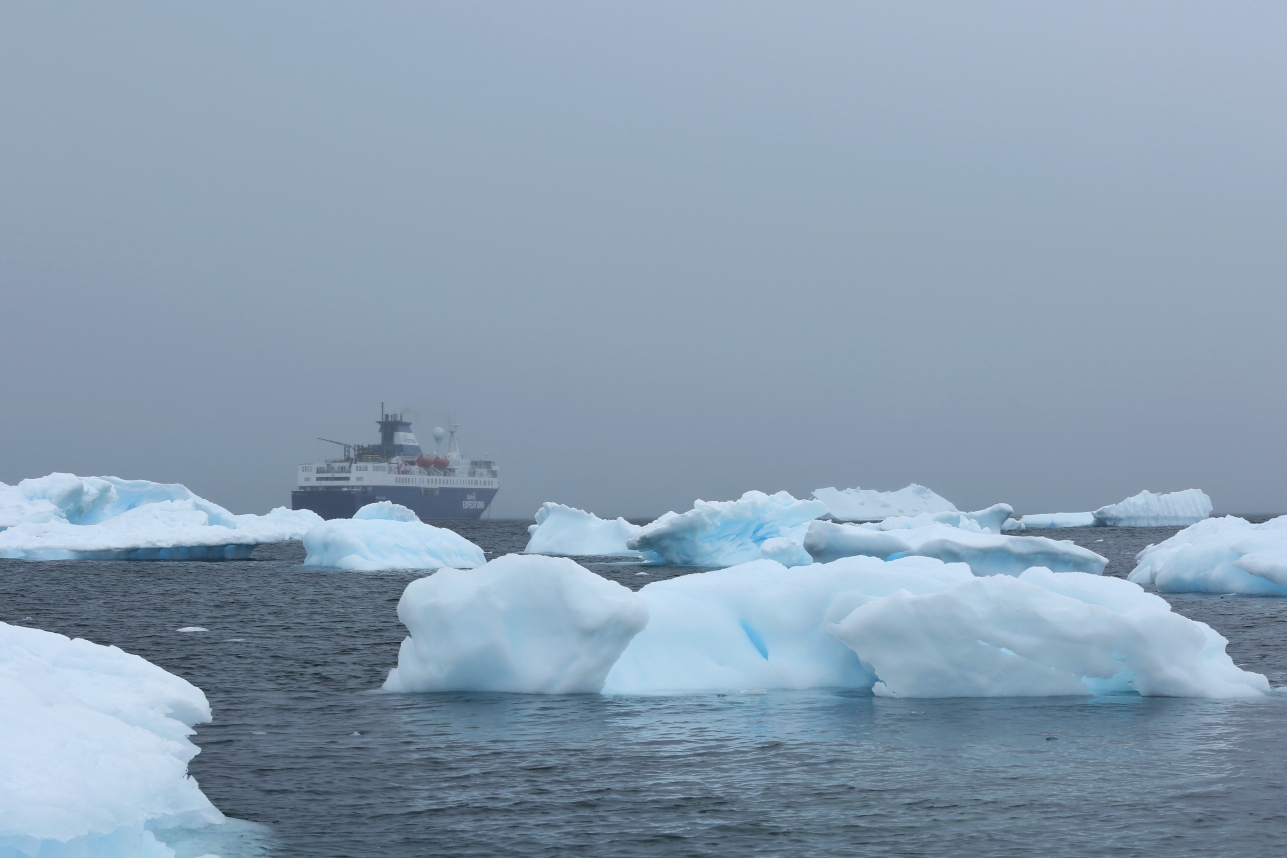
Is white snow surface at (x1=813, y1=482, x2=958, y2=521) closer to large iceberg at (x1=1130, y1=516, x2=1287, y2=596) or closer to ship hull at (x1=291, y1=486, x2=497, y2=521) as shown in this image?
ship hull at (x1=291, y1=486, x2=497, y2=521)

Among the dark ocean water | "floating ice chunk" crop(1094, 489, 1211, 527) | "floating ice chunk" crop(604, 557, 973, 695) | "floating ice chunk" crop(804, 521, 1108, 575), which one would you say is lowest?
the dark ocean water

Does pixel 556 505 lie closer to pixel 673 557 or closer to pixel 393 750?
pixel 673 557

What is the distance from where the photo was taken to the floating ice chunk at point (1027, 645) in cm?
1369

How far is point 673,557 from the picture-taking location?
40625mm

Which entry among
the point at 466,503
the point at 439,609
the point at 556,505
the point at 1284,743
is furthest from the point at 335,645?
the point at 466,503

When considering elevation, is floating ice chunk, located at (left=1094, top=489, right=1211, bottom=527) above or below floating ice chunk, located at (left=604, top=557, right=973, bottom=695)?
above

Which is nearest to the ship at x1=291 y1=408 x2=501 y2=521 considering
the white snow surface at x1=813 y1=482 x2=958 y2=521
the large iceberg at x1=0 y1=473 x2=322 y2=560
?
the white snow surface at x1=813 y1=482 x2=958 y2=521

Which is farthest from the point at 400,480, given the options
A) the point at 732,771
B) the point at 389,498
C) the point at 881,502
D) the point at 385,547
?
the point at 732,771

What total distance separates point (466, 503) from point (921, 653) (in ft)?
343

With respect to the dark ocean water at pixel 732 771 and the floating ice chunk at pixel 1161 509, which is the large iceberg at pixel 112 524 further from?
the floating ice chunk at pixel 1161 509

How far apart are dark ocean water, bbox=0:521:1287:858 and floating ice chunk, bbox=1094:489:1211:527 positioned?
6015 cm

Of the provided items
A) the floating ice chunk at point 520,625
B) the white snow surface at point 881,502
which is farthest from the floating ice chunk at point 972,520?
the white snow surface at point 881,502

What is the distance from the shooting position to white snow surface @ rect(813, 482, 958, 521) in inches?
3915

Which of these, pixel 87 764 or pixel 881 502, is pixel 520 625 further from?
pixel 881 502
